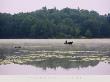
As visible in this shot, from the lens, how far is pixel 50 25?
149 ft

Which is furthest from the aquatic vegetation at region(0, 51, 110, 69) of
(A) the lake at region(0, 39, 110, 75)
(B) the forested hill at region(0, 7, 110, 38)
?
(B) the forested hill at region(0, 7, 110, 38)

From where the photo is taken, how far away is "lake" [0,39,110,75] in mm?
45250

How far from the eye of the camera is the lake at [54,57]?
148 ft

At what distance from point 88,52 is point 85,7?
35cm

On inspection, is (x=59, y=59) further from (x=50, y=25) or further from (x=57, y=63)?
(x=50, y=25)

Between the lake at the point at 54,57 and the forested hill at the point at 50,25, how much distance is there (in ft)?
0.15

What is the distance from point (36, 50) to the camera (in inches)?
1784

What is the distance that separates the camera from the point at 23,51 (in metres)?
45.3

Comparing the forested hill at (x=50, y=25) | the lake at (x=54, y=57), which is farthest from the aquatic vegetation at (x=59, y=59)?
the forested hill at (x=50, y=25)

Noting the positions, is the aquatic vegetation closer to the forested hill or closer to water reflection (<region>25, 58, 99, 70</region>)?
water reflection (<region>25, 58, 99, 70</region>)

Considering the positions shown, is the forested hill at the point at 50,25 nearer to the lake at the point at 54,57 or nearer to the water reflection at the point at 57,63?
the lake at the point at 54,57

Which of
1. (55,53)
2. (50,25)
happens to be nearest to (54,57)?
(55,53)

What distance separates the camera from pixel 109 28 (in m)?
45.3

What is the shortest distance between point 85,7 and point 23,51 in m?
0.59
